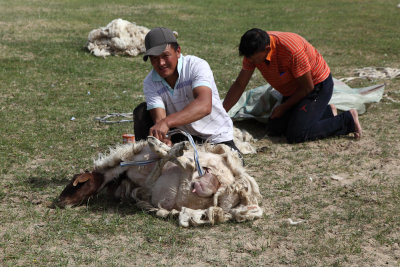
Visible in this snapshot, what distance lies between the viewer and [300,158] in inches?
212

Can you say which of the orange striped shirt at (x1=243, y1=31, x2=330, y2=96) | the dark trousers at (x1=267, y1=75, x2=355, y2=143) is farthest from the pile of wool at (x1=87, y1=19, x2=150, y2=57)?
the dark trousers at (x1=267, y1=75, x2=355, y2=143)

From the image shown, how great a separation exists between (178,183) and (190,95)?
89 centimetres

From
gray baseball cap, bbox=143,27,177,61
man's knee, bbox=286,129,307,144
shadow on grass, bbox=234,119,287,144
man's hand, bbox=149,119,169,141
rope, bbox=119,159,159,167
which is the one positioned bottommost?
shadow on grass, bbox=234,119,287,144

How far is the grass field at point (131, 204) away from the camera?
134 inches

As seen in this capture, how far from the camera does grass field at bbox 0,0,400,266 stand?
3.41m

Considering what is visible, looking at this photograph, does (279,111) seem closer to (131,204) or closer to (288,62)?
(288,62)

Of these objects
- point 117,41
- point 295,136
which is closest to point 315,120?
point 295,136

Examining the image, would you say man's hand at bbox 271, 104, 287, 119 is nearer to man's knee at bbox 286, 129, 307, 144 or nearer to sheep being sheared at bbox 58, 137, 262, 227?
man's knee at bbox 286, 129, 307, 144

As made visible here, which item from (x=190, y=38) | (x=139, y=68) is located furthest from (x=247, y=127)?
(x=190, y=38)

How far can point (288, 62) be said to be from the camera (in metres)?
5.68

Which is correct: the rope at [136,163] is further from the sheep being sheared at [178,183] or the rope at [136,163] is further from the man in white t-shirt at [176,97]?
the man in white t-shirt at [176,97]

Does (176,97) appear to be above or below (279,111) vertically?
above

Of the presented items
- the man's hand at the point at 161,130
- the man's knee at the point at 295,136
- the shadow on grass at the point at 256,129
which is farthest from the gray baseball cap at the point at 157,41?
the shadow on grass at the point at 256,129

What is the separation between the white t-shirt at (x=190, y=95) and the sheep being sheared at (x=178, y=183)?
395 millimetres
